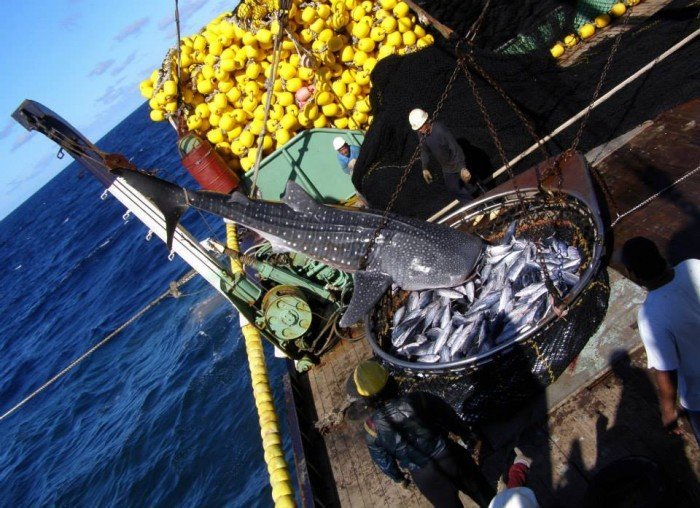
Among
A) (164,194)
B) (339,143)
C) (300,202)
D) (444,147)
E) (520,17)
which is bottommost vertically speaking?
(520,17)

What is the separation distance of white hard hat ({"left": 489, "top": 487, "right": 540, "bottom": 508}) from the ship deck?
1.01m

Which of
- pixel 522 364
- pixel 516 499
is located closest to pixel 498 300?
pixel 522 364

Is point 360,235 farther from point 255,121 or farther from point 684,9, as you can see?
point 684,9

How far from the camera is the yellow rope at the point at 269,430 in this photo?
5582 mm

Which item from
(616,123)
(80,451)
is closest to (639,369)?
(616,123)

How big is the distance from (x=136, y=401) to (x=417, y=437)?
588 inches

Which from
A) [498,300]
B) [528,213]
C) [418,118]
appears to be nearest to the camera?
[498,300]

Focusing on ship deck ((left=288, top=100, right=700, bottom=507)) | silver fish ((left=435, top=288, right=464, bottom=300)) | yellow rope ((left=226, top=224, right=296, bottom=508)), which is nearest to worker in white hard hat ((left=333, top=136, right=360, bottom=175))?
yellow rope ((left=226, top=224, right=296, bottom=508))

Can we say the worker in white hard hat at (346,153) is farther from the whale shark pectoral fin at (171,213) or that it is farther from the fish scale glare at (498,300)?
the fish scale glare at (498,300)

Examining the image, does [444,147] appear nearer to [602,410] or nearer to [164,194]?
[164,194]

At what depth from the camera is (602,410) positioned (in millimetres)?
4543

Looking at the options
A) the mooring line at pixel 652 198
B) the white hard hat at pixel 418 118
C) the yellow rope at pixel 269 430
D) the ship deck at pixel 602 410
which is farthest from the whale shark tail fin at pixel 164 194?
the mooring line at pixel 652 198

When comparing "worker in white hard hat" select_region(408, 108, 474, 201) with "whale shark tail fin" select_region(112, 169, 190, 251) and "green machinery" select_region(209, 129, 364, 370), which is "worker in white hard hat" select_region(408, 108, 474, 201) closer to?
"green machinery" select_region(209, 129, 364, 370)

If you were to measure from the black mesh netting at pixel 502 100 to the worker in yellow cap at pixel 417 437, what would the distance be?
5.20 m
